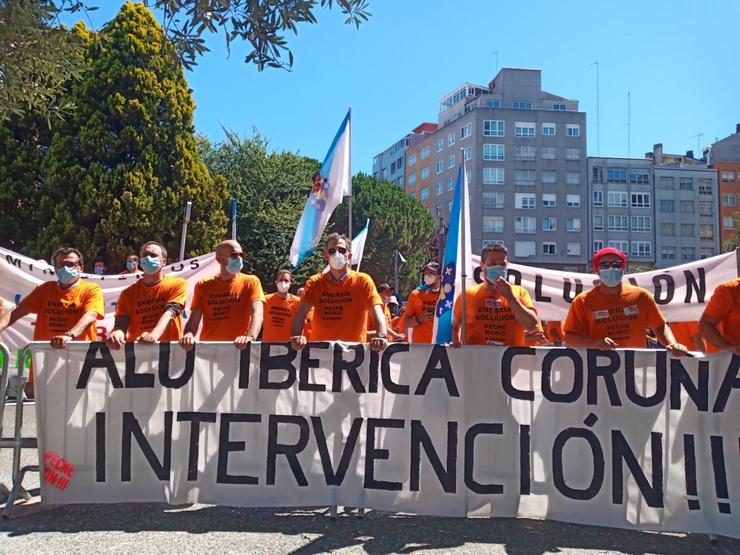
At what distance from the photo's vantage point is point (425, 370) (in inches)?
185

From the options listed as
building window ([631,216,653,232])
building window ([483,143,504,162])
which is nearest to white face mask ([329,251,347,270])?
building window ([483,143,504,162])

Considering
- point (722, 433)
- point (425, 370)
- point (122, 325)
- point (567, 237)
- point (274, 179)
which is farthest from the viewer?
point (567, 237)

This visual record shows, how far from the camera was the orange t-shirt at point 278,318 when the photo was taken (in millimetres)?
8695

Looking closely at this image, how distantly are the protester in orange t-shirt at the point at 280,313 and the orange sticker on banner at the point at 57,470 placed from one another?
13.3 ft

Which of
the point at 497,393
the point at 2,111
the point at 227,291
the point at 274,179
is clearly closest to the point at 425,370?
the point at 497,393

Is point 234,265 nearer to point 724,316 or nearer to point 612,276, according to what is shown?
point 612,276

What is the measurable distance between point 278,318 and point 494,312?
161 inches

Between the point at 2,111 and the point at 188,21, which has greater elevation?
the point at 188,21

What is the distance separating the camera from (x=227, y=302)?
5.61m

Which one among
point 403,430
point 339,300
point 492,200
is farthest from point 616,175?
point 403,430

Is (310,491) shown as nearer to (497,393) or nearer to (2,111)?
(497,393)

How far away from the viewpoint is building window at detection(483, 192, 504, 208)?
229 ft

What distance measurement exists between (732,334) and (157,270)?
4.39 metres

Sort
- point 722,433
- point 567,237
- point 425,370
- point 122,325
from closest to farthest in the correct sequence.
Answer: point 722,433, point 425,370, point 122,325, point 567,237
